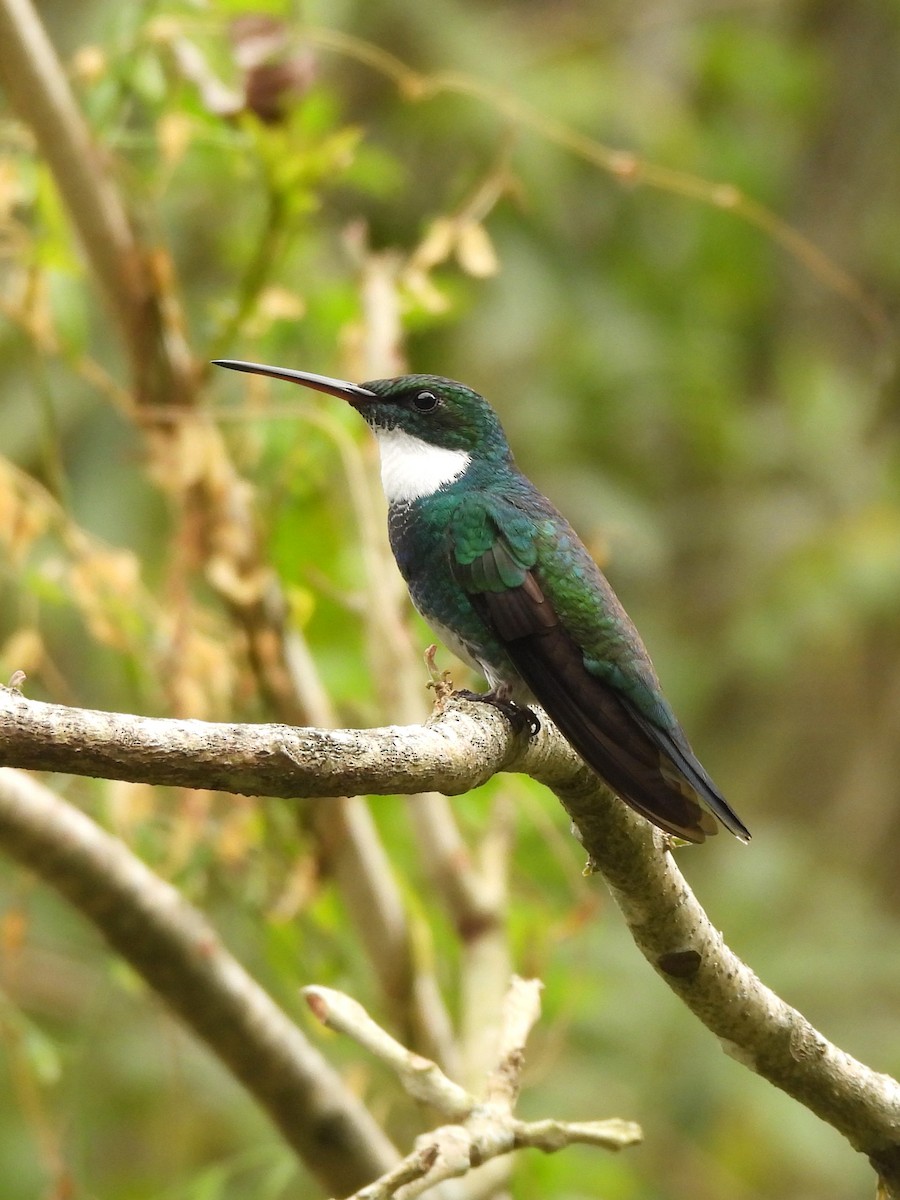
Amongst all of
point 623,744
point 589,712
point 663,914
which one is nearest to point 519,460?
point 589,712

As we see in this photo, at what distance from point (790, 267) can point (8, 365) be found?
5467mm

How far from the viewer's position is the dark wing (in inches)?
97.4

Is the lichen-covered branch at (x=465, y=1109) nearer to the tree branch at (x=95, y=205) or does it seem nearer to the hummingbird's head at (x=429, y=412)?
the hummingbird's head at (x=429, y=412)

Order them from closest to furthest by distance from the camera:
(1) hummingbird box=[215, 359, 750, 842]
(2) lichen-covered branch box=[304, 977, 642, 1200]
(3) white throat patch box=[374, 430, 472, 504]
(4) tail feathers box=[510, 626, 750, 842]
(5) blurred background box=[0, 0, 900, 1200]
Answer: (2) lichen-covered branch box=[304, 977, 642, 1200]
(4) tail feathers box=[510, 626, 750, 842]
(1) hummingbird box=[215, 359, 750, 842]
(3) white throat patch box=[374, 430, 472, 504]
(5) blurred background box=[0, 0, 900, 1200]

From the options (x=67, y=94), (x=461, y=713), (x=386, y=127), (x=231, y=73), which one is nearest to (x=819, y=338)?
(x=386, y=127)

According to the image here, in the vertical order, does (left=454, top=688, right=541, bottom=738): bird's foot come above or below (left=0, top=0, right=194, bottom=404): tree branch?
below

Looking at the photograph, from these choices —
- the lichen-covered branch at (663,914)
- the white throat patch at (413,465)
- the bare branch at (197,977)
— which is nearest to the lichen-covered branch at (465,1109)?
the lichen-covered branch at (663,914)

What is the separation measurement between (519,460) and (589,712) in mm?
5012

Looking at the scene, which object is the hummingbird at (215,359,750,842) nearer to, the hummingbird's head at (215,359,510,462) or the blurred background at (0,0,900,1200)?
the hummingbird's head at (215,359,510,462)

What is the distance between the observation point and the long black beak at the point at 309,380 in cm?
329

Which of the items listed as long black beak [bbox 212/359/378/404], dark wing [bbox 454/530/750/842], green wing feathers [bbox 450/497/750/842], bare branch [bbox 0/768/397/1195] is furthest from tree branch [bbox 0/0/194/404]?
bare branch [bbox 0/768/397/1195]

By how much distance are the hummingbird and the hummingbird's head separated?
0.02 m

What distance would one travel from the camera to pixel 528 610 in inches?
120

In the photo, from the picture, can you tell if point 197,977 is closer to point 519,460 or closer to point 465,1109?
point 465,1109
